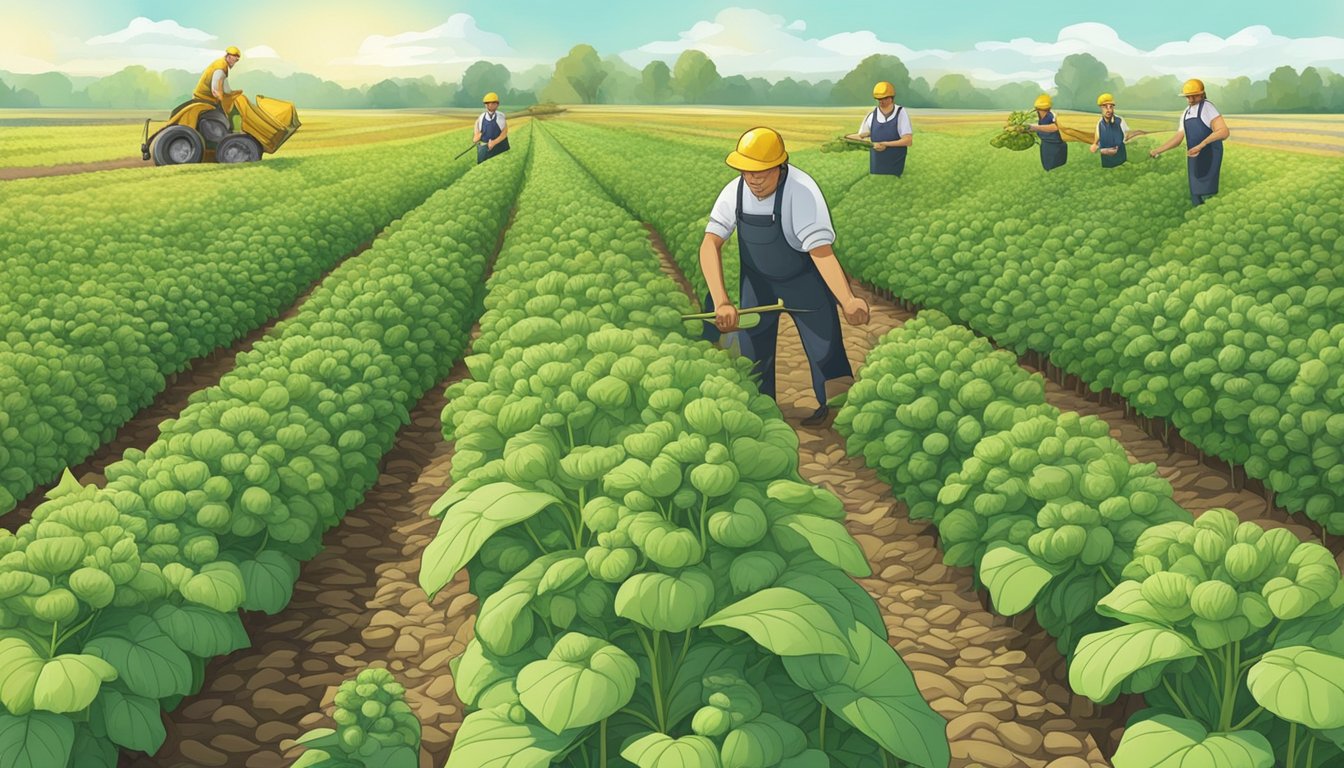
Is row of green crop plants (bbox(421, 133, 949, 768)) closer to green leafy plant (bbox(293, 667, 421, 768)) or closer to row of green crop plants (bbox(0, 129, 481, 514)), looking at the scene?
green leafy plant (bbox(293, 667, 421, 768))

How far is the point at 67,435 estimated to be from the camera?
6945 millimetres

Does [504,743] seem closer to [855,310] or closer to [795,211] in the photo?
[855,310]

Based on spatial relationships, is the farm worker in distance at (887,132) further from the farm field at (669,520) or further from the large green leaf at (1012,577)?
the large green leaf at (1012,577)

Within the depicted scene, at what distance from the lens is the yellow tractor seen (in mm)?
28406

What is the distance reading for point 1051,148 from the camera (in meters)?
18.1

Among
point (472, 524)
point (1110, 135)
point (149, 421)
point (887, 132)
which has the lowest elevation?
point (149, 421)

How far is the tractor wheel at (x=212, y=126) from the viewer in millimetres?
28547

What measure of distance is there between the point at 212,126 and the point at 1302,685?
30.2m

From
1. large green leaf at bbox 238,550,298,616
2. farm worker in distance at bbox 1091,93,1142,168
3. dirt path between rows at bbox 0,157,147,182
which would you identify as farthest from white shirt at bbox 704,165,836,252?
dirt path between rows at bbox 0,157,147,182

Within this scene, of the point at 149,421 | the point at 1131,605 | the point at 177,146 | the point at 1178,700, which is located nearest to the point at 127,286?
the point at 149,421

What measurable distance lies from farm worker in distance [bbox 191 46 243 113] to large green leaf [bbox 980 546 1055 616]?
91.2ft

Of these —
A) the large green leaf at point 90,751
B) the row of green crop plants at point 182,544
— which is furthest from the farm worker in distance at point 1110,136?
the large green leaf at point 90,751

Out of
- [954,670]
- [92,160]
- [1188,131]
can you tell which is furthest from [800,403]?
[92,160]

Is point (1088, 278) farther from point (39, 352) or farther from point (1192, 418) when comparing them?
point (39, 352)
